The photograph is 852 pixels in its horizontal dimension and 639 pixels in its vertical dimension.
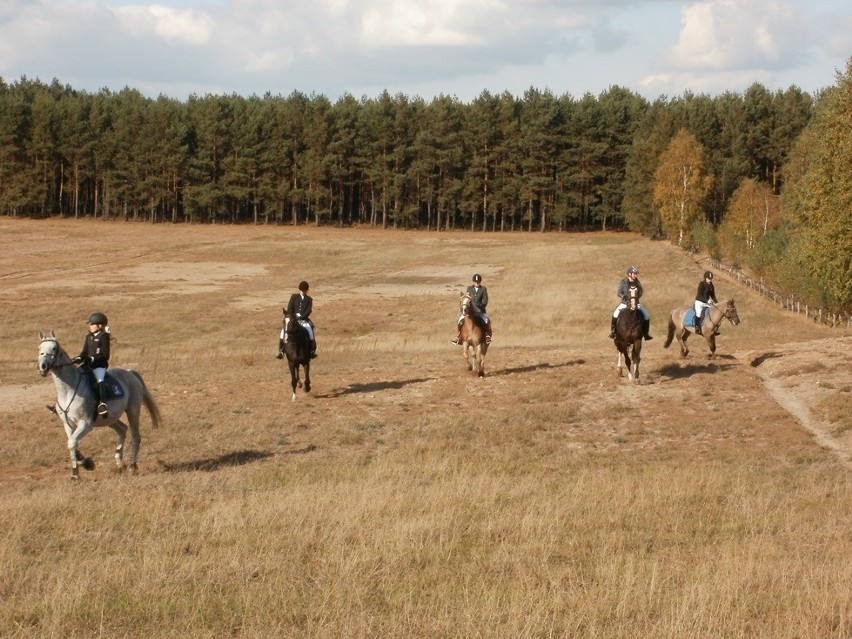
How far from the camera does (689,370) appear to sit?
27.2m

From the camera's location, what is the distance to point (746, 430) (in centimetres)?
2052

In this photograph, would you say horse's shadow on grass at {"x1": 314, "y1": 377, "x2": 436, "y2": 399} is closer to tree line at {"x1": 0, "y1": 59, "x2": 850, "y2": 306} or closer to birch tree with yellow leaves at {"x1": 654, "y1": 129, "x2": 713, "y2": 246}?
birch tree with yellow leaves at {"x1": 654, "y1": 129, "x2": 713, "y2": 246}

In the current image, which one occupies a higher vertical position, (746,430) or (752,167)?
(752,167)

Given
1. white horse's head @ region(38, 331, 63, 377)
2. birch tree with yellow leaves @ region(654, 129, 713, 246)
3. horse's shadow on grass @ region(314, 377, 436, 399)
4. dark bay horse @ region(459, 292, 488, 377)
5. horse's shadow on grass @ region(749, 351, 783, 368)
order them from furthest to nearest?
birch tree with yellow leaves @ region(654, 129, 713, 246) < horse's shadow on grass @ region(749, 351, 783, 368) < dark bay horse @ region(459, 292, 488, 377) < horse's shadow on grass @ region(314, 377, 436, 399) < white horse's head @ region(38, 331, 63, 377)

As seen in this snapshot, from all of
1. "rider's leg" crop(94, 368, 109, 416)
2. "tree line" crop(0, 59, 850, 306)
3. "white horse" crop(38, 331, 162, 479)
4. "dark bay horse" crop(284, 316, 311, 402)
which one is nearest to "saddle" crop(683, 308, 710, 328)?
"dark bay horse" crop(284, 316, 311, 402)

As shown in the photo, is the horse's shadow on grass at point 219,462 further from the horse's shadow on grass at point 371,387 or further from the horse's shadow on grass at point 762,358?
the horse's shadow on grass at point 762,358

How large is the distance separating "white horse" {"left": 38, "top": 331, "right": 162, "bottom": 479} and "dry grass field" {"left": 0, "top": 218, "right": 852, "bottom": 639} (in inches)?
22.2

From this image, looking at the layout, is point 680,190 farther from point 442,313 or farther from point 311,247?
point 442,313

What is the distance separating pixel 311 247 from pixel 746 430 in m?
79.3

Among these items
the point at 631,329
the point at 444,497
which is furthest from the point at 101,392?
the point at 631,329

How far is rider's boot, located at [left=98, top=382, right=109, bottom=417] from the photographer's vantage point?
1648 centimetres

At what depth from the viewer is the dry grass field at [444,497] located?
8.16m

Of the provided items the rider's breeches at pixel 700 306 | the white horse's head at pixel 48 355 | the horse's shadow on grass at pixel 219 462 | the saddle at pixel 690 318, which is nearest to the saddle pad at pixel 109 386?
the white horse's head at pixel 48 355

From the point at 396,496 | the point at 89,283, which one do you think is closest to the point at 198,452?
the point at 396,496
